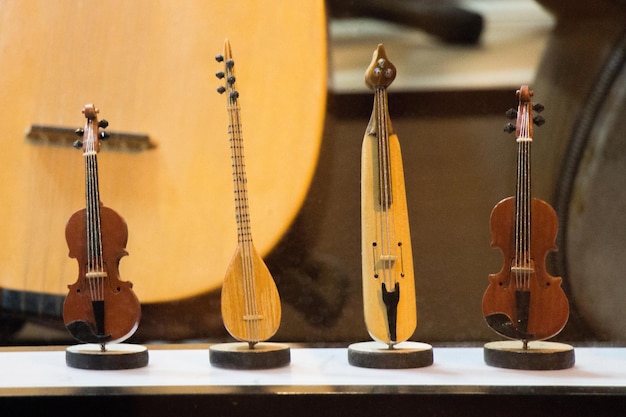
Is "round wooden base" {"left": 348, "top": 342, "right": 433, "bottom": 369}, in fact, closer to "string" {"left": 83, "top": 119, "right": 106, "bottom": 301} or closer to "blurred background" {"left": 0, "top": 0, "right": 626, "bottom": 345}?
"blurred background" {"left": 0, "top": 0, "right": 626, "bottom": 345}

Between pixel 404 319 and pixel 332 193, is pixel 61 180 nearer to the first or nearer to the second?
pixel 332 193

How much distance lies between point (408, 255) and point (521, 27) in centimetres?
57

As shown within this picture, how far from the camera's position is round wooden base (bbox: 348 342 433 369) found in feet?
4.29

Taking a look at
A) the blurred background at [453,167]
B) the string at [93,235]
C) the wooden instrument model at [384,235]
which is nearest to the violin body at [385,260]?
the wooden instrument model at [384,235]

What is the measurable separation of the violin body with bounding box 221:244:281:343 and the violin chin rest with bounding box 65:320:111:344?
0.66ft

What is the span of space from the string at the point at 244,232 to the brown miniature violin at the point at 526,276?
0.37m

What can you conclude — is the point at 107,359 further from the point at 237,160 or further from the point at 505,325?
the point at 505,325

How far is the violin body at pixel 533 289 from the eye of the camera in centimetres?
129

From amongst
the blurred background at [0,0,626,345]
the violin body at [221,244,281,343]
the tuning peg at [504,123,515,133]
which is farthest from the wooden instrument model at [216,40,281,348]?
the tuning peg at [504,123,515,133]

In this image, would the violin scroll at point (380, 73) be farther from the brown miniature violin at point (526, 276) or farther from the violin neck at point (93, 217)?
the violin neck at point (93, 217)

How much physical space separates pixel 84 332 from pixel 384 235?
51cm

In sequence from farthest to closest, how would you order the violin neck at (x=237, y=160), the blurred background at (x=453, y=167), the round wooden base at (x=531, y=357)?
1. the blurred background at (x=453, y=167)
2. the violin neck at (x=237, y=160)
3. the round wooden base at (x=531, y=357)

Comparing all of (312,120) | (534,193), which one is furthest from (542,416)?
(312,120)

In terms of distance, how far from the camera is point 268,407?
1135 mm
